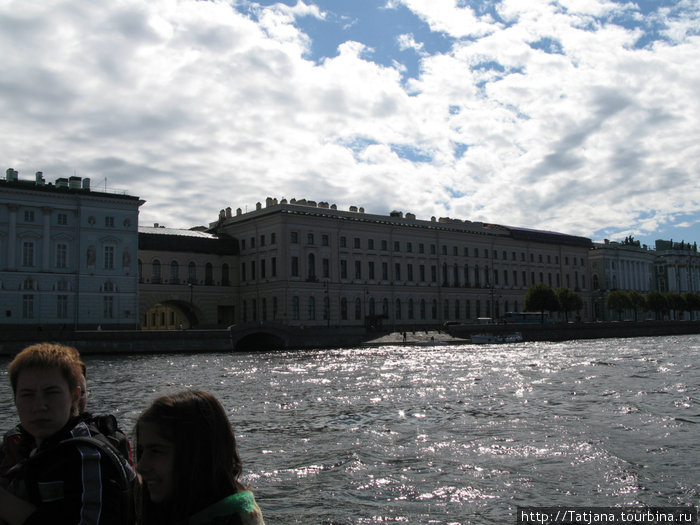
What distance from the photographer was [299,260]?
73.3m

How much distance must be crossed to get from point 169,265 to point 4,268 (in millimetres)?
17753

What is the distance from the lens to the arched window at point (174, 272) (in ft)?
235

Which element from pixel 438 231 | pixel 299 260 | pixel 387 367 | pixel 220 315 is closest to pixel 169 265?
pixel 220 315

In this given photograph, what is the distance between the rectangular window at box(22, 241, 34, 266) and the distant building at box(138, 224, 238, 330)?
12265 mm

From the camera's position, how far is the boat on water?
70.7 m

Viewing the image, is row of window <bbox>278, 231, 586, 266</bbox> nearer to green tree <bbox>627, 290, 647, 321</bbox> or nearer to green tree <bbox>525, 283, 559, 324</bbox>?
green tree <bbox>525, 283, 559, 324</bbox>

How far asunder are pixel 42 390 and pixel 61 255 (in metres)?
60.1

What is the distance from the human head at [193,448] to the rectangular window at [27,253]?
60352 millimetres

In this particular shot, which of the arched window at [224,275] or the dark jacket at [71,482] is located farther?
the arched window at [224,275]

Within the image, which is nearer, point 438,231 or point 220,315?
point 220,315

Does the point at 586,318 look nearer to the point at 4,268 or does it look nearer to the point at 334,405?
the point at 4,268

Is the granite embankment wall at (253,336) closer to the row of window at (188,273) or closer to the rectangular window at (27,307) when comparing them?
the rectangular window at (27,307)

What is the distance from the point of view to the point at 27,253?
57781mm

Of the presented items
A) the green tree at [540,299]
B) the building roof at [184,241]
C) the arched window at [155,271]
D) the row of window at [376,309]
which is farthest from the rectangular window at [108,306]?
the green tree at [540,299]
